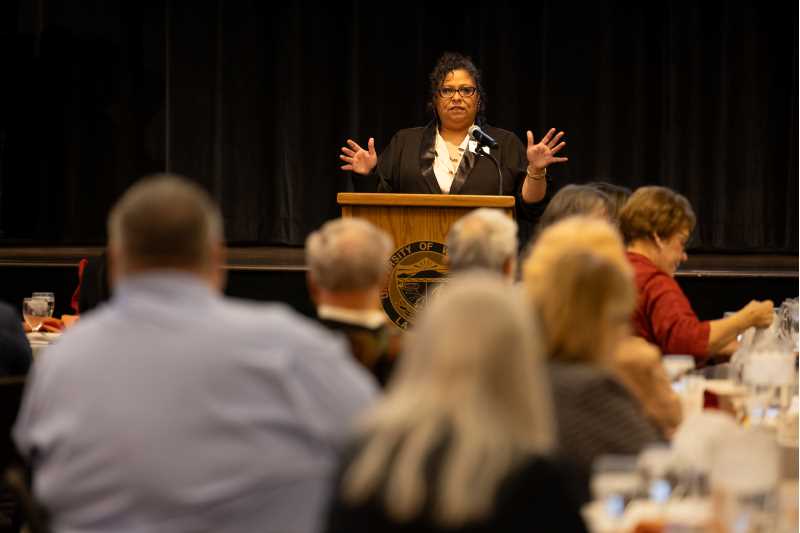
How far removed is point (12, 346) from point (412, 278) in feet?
4.77

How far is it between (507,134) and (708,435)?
11.1 ft

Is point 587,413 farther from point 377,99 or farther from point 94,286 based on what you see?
point 377,99

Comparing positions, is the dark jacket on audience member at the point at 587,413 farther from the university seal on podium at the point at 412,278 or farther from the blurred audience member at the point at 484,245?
the university seal on podium at the point at 412,278

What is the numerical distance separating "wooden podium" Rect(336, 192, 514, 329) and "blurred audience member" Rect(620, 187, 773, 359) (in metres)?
0.57

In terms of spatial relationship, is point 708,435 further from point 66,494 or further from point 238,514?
point 66,494

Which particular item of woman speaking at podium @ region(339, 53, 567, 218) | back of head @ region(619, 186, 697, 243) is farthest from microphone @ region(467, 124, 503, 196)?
back of head @ region(619, 186, 697, 243)

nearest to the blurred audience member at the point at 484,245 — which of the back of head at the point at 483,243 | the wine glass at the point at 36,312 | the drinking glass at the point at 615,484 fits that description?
the back of head at the point at 483,243

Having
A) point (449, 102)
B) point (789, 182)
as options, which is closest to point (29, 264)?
point (449, 102)

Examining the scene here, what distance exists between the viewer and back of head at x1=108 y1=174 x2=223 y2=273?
209cm

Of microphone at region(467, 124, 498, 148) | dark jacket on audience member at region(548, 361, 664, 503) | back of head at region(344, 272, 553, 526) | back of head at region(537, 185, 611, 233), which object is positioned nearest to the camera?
back of head at region(344, 272, 553, 526)

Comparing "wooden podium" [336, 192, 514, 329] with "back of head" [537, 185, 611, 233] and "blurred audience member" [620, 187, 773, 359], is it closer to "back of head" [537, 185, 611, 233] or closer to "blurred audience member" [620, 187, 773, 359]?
"back of head" [537, 185, 611, 233]

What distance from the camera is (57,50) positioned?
354 inches

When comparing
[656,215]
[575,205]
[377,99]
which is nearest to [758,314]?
[656,215]

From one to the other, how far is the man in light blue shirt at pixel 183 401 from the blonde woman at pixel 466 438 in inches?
13.0
